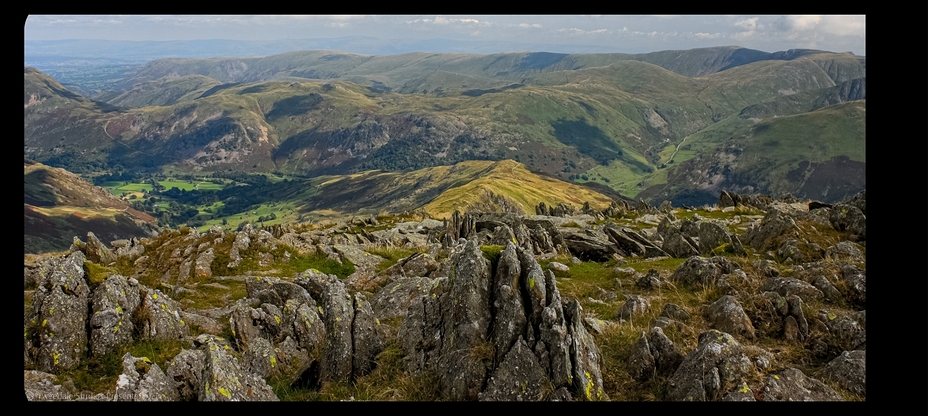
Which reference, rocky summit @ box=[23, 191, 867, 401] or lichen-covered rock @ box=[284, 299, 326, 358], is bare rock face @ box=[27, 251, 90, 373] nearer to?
rocky summit @ box=[23, 191, 867, 401]

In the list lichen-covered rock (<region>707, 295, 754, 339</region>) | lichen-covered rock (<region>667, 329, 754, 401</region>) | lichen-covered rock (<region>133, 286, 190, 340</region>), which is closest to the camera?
lichen-covered rock (<region>667, 329, 754, 401</region>)

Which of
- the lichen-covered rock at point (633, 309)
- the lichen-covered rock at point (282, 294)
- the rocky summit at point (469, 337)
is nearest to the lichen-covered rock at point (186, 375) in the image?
the rocky summit at point (469, 337)

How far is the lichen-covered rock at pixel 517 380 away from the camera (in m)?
8.69

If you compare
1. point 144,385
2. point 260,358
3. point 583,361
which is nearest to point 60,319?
point 144,385

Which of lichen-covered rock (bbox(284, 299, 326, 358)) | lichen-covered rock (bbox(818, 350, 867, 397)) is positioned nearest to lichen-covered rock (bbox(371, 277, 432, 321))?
lichen-covered rock (bbox(284, 299, 326, 358))

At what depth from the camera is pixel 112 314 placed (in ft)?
39.2

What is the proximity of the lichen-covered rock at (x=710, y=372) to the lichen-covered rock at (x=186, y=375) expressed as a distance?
977cm

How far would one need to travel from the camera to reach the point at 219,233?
29.3 meters

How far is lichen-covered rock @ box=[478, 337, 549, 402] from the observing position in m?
8.69

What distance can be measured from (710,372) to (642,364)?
5.49 feet

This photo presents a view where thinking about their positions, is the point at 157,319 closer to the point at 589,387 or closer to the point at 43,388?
the point at 43,388

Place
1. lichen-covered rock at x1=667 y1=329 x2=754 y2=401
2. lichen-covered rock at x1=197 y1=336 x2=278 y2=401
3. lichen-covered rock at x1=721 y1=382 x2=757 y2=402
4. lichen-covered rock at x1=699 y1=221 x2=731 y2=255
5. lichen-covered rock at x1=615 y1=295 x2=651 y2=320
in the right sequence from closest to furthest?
lichen-covered rock at x1=197 y1=336 x2=278 y2=401
lichen-covered rock at x1=721 y1=382 x2=757 y2=402
lichen-covered rock at x1=667 y1=329 x2=754 y2=401
lichen-covered rock at x1=615 y1=295 x2=651 y2=320
lichen-covered rock at x1=699 y1=221 x2=731 y2=255

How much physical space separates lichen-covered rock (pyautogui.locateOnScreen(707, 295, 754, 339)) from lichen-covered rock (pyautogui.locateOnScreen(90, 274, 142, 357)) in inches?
651
